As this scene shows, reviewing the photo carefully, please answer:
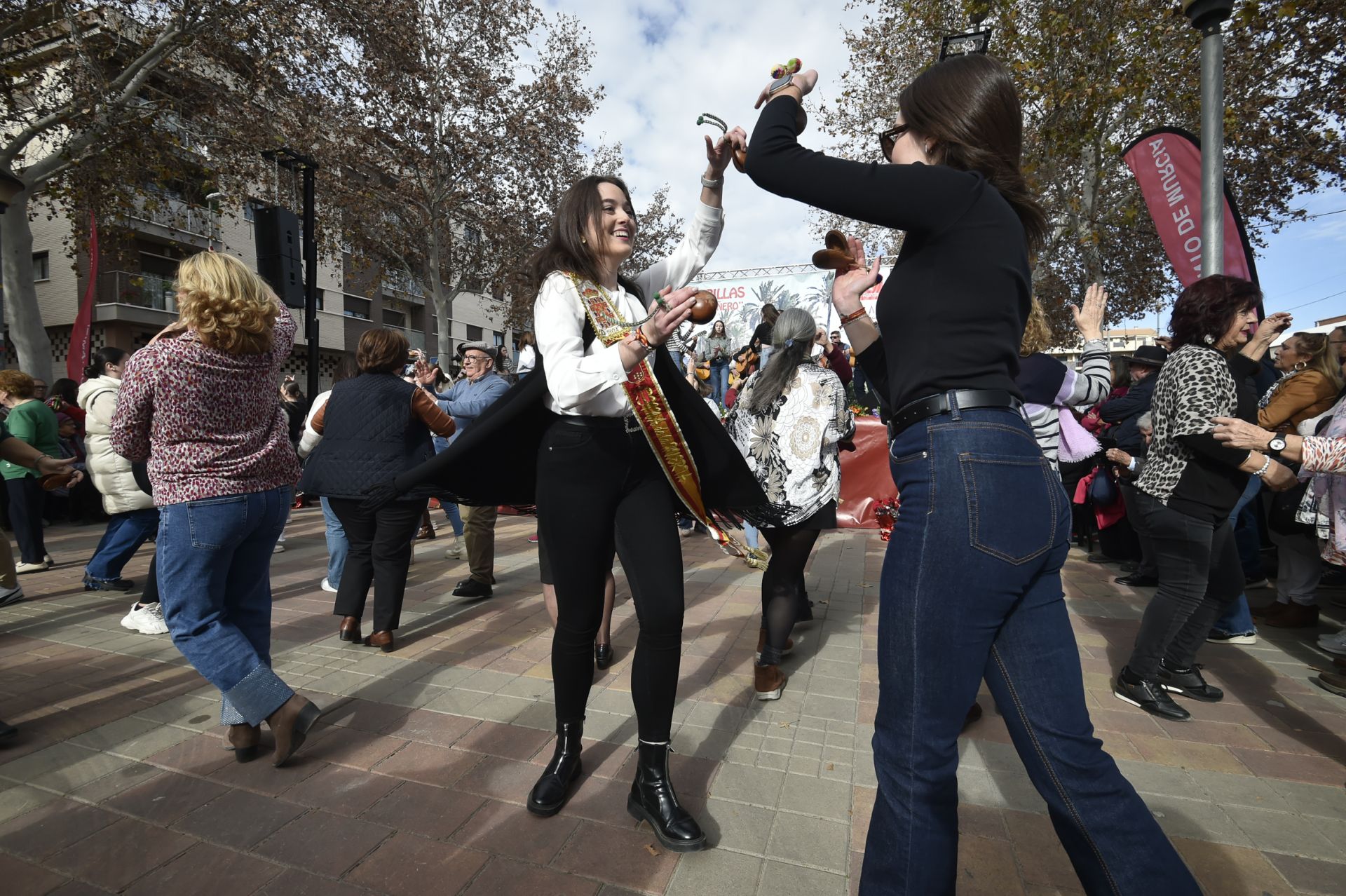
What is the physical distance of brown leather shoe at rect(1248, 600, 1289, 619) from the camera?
15.1ft

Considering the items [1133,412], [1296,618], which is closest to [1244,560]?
[1296,618]

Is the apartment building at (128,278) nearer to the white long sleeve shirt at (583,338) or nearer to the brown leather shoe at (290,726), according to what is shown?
the brown leather shoe at (290,726)

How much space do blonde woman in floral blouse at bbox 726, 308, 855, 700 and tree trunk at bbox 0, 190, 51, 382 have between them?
1252 cm

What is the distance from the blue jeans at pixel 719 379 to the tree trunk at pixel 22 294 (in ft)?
36.8

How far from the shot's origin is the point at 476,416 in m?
4.90

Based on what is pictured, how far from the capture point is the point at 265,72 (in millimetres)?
11367

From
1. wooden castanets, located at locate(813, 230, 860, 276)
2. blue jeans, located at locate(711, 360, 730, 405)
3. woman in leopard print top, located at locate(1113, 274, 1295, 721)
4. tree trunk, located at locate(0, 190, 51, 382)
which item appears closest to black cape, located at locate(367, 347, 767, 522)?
wooden castanets, located at locate(813, 230, 860, 276)

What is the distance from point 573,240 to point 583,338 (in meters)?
0.38

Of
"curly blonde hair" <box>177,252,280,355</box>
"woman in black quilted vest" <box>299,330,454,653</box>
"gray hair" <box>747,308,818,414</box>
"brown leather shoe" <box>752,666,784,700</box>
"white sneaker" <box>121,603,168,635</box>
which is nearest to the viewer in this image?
"curly blonde hair" <box>177,252,280,355</box>

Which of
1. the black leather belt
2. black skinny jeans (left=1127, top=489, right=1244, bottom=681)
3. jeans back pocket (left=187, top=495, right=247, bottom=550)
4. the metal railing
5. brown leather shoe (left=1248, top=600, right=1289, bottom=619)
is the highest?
the metal railing

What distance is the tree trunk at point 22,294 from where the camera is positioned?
10297 millimetres

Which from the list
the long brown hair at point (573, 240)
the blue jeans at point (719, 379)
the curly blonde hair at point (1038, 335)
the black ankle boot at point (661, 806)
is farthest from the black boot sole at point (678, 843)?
the blue jeans at point (719, 379)

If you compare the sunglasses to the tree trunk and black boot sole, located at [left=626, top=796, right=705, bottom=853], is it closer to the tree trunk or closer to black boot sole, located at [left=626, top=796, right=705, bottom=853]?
black boot sole, located at [left=626, top=796, right=705, bottom=853]

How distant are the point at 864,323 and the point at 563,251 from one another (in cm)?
104
